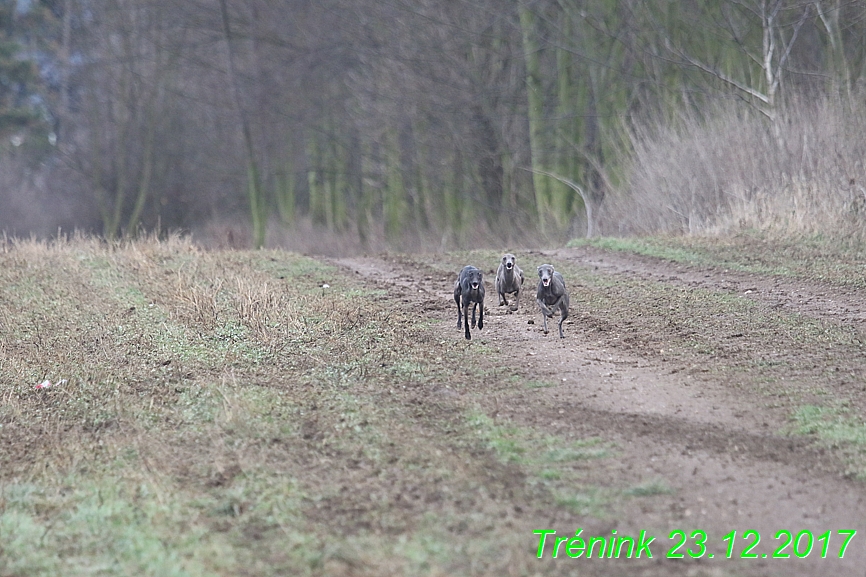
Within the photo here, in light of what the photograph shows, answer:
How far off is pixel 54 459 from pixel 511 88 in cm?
2307

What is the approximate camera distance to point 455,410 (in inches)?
284

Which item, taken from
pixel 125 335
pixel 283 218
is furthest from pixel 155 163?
pixel 125 335

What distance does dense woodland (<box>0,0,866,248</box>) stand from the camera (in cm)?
2211

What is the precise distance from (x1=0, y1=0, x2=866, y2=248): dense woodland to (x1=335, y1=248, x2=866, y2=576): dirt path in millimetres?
8836

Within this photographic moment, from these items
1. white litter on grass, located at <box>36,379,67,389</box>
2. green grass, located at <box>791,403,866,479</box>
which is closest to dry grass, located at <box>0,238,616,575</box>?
white litter on grass, located at <box>36,379,67,389</box>

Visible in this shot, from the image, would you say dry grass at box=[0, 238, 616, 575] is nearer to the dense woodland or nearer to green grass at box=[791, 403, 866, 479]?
green grass at box=[791, 403, 866, 479]

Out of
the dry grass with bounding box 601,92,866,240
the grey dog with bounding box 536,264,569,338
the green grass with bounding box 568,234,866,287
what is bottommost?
the green grass with bounding box 568,234,866,287

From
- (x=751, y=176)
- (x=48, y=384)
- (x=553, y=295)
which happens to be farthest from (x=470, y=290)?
(x=751, y=176)

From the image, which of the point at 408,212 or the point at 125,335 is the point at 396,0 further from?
the point at 125,335

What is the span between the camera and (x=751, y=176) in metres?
18.0

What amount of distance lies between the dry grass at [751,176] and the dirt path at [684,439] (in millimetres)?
5295

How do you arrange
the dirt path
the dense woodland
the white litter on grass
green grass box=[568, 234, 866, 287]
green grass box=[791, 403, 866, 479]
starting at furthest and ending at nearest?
the dense woodland
green grass box=[568, 234, 866, 287]
the white litter on grass
green grass box=[791, 403, 866, 479]
the dirt path

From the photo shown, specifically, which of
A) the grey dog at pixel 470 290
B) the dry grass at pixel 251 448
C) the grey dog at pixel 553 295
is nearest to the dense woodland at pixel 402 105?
the grey dog at pixel 553 295

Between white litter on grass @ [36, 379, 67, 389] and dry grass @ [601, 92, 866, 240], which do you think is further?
dry grass @ [601, 92, 866, 240]
